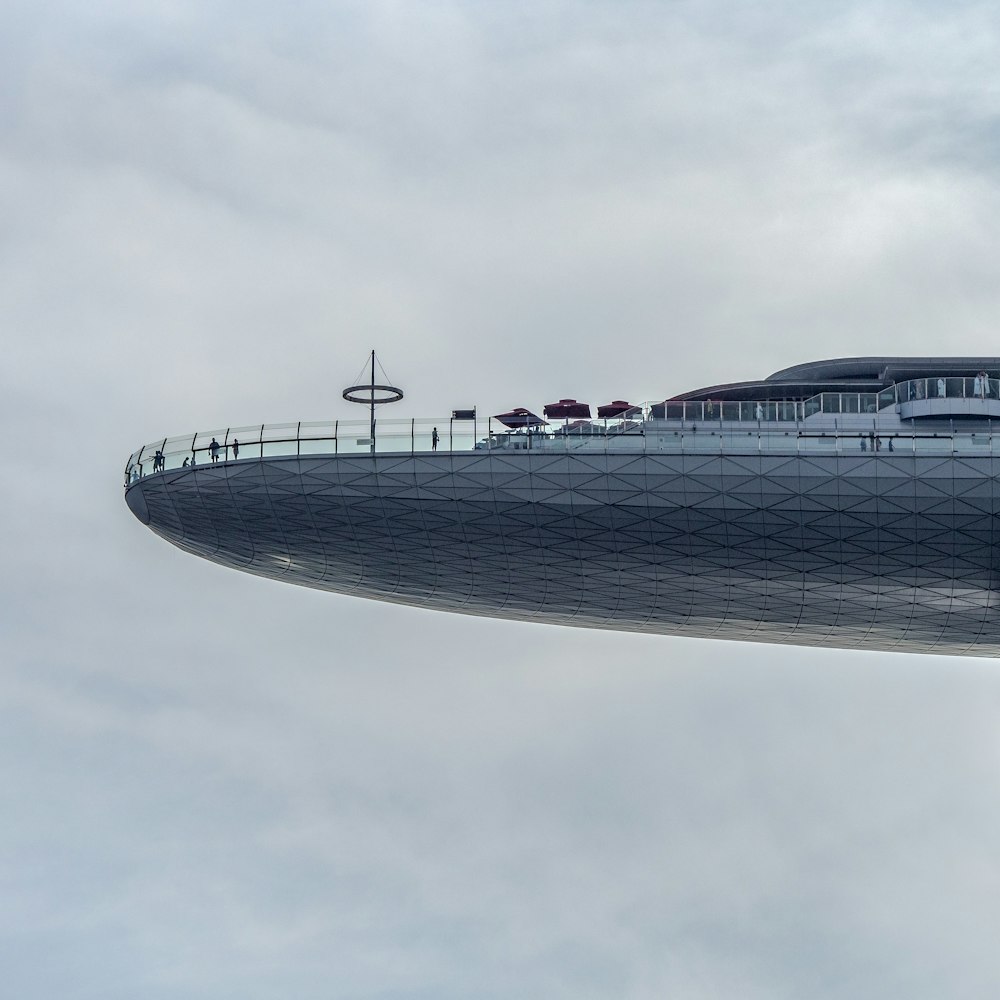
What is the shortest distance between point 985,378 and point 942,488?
10.2 meters

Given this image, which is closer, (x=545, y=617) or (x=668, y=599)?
(x=668, y=599)

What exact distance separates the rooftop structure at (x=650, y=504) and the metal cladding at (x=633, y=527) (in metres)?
0.09

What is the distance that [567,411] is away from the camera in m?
66.2

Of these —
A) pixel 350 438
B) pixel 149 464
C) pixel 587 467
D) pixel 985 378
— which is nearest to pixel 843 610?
pixel 985 378

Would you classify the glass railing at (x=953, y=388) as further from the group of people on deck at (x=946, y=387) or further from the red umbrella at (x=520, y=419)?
the red umbrella at (x=520, y=419)

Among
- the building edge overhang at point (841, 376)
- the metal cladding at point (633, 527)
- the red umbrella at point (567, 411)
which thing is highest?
the building edge overhang at point (841, 376)

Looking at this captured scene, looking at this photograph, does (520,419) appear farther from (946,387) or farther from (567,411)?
(946,387)

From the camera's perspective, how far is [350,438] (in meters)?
65.2

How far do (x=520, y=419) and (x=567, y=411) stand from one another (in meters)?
2.74

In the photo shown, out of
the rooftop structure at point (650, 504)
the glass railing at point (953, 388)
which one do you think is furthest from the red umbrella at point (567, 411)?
the glass railing at point (953, 388)

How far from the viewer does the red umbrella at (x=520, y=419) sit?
211 ft

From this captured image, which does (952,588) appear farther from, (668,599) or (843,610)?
(668,599)

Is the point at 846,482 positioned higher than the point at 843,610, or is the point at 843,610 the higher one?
the point at 846,482

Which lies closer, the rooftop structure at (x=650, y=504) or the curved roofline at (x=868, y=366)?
the rooftop structure at (x=650, y=504)
